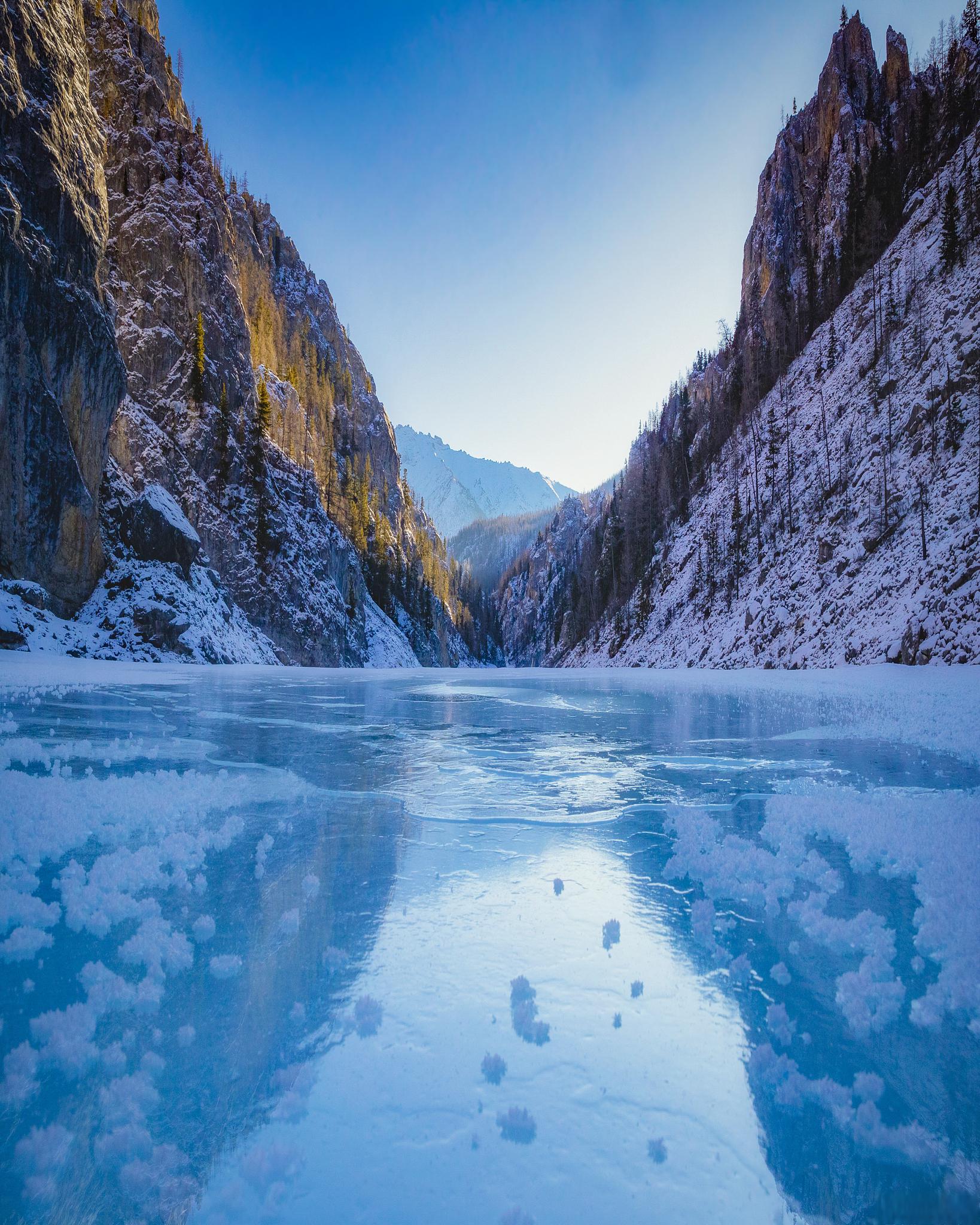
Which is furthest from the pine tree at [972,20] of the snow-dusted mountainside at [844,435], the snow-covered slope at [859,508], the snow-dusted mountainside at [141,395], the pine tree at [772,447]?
the snow-dusted mountainside at [141,395]

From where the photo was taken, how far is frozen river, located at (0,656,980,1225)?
5.63 ft

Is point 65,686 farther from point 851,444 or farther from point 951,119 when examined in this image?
point 951,119

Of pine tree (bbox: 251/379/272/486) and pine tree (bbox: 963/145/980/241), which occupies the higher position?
pine tree (bbox: 963/145/980/241)

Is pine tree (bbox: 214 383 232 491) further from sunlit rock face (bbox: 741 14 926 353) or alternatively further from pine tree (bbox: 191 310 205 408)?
sunlit rock face (bbox: 741 14 926 353)

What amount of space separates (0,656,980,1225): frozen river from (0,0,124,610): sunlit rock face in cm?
2252

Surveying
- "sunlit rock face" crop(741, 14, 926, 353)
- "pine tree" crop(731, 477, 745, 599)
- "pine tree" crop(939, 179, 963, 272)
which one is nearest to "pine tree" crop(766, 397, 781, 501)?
"pine tree" crop(731, 477, 745, 599)

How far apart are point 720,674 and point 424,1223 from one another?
32.4 metres

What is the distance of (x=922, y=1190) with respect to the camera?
1.71 metres

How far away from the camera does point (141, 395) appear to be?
36.7 metres

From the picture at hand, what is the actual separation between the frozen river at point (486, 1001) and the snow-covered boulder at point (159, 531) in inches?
1074

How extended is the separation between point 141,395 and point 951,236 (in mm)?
47957

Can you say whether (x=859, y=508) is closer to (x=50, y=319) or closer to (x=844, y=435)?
(x=844, y=435)

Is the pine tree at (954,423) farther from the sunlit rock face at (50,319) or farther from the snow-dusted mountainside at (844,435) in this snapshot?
the sunlit rock face at (50,319)

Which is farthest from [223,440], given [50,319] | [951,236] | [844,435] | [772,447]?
[951,236]
